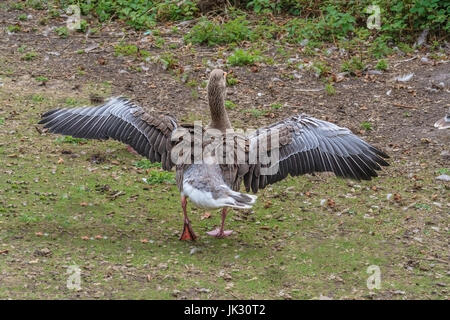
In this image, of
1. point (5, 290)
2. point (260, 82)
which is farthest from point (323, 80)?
point (5, 290)

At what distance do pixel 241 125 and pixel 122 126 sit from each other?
240 centimetres

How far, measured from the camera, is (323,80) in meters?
10.4

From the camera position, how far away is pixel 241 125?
9141 mm

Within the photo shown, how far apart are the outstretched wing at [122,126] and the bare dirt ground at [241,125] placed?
2.25 feet

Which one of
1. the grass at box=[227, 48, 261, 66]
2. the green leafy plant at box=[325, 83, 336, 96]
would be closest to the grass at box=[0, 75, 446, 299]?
the green leafy plant at box=[325, 83, 336, 96]

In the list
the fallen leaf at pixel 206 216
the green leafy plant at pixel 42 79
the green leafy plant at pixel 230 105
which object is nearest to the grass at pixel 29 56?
the green leafy plant at pixel 42 79

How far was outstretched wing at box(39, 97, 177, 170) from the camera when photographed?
692cm

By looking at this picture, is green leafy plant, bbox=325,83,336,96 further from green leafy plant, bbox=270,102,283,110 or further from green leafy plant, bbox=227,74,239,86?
green leafy plant, bbox=227,74,239,86

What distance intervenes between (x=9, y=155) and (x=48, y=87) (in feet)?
7.24

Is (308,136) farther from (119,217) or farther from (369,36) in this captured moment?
(369,36)

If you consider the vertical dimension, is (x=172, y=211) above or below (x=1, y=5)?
below

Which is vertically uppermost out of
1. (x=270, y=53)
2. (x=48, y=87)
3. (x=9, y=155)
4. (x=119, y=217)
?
(x=270, y=53)

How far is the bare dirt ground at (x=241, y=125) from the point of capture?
5793 mm

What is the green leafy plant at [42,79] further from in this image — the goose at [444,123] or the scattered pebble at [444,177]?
the scattered pebble at [444,177]
